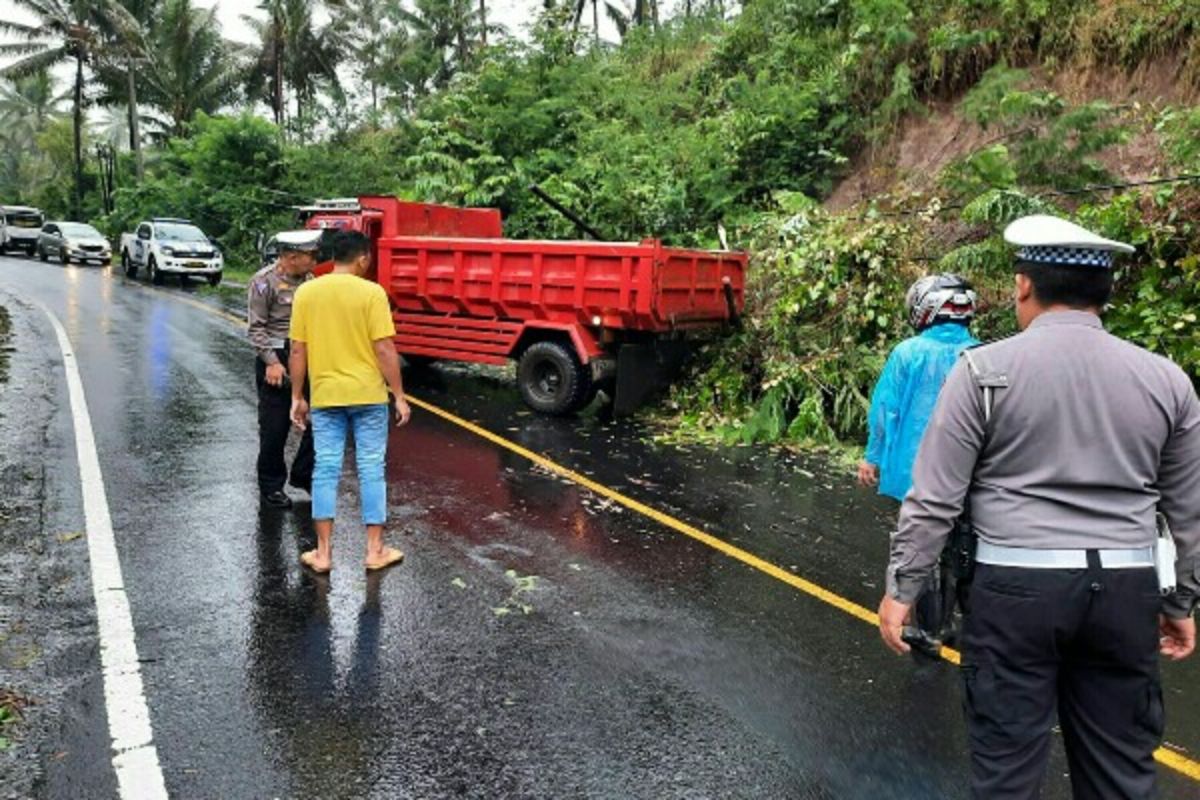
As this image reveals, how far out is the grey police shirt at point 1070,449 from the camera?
2.34 m

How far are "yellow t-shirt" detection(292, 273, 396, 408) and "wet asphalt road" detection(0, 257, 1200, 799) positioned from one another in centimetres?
102

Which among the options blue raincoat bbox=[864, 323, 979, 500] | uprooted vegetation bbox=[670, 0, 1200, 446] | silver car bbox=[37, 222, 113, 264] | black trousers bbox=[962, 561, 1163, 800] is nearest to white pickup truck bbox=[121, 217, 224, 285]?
silver car bbox=[37, 222, 113, 264]

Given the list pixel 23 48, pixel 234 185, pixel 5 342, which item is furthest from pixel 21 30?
pixel 5 342

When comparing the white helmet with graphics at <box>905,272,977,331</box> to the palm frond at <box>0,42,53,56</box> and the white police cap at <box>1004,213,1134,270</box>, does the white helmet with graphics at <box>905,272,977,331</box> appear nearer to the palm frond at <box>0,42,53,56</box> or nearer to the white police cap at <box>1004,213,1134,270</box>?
the white police cap at <box>1004,213,1134,270</box>

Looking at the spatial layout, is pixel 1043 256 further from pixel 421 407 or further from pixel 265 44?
pixel 265 44

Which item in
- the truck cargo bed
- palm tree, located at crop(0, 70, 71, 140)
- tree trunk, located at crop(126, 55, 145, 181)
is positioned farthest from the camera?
palm tree, located at crop(0, 70, 71, 140)

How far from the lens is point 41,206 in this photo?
5569 cm

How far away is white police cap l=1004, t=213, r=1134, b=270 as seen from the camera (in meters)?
2.38

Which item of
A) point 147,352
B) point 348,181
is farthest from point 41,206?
point 147,352

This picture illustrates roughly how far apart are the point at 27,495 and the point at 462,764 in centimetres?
454

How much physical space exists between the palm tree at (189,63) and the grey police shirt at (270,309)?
37.7 meters

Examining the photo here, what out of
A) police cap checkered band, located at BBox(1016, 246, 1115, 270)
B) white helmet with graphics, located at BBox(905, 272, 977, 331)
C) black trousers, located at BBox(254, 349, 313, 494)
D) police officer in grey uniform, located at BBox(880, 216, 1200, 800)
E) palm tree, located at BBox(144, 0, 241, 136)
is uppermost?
palm tree, located at BBox(144, 0, 241, 136)

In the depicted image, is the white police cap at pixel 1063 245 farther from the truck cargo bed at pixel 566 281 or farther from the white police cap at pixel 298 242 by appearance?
the truck cargo bed at pixel 566 281

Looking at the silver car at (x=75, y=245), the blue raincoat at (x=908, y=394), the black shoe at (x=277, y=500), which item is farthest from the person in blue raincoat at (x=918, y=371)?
the silver car at (x=75, y=245)
